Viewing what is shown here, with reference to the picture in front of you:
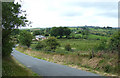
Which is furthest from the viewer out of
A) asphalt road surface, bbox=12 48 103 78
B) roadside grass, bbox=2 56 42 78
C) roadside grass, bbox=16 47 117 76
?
roadside grass, bbox=16 47 117 76

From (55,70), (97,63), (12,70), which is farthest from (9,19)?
(97,63)

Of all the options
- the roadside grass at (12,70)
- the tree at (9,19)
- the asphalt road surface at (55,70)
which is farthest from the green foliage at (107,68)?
the tree at (9,19)

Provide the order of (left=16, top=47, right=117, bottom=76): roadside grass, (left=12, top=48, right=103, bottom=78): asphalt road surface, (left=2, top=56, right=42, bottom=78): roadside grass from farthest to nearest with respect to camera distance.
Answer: (left=16, top=47, right=117, bottom=76): roadside grass → (left=12, top=48, right=103, bottom=78): asphalt road surface → (left=2, top=56, right=42, bottom=78): roadside grass

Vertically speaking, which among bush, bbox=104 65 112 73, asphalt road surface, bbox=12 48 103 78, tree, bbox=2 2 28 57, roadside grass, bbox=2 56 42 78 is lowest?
asphalt road surface, bbox=12 48 103 78

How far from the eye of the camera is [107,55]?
15.7 meters

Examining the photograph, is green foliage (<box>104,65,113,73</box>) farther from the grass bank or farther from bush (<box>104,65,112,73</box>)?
the grass bank

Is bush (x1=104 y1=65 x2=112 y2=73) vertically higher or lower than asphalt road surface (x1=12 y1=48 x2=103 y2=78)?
higher

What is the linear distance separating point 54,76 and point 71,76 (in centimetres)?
162

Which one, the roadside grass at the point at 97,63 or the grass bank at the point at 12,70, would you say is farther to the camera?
the roadside grass at the point at 97,63

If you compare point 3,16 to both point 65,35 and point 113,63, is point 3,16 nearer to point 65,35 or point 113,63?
point 113,63

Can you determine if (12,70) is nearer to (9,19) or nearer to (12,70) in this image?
(12,70)

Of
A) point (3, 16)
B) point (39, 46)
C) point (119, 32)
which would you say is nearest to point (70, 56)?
point (119, 32)

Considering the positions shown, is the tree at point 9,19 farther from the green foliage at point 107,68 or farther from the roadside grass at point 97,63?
the green foliage at point 107,68

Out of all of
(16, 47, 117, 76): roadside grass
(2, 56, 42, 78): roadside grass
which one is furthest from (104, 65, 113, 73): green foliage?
(2, 56, 42, 78): roadside grass
